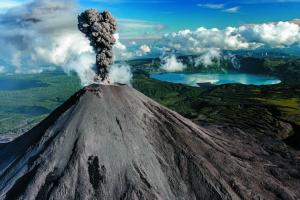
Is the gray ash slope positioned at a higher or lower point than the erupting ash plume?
lower

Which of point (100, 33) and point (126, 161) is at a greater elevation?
point (100, 33)

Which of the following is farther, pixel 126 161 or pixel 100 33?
pixel 100 33

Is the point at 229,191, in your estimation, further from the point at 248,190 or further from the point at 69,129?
the point at 69,129

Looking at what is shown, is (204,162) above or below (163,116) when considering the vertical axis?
below

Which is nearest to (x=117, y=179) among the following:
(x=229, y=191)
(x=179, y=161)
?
(x=179, y=161)

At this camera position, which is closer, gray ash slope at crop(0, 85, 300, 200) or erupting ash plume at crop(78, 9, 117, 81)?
gray ash slope at crop(0, 85, 300, 200)
